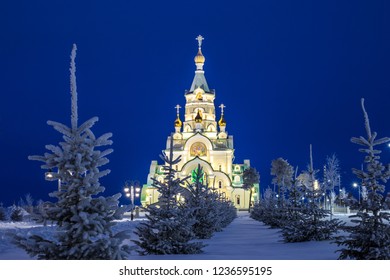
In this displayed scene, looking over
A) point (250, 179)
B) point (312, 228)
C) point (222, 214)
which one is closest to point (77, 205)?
point (312, 228)

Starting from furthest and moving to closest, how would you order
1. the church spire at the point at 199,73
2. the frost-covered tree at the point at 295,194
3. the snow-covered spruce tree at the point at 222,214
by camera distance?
1. the church spire at the point at 199,73
2. the snow-covered spruce tree at the point at 222,214
3. the frost-covered tree at the point at 295,194

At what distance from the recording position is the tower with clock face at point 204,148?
74125mm

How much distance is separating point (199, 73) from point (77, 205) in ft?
277

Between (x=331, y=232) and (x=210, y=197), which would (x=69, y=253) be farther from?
(x=210, y=197)

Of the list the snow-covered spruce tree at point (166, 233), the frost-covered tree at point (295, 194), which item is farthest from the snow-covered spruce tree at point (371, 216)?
the frost-covered tree at point (295, 194)

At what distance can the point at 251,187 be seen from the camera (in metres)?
72.9

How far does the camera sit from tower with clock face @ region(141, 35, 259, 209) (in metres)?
74.1

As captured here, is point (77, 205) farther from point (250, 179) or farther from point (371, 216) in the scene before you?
point (250, 179)

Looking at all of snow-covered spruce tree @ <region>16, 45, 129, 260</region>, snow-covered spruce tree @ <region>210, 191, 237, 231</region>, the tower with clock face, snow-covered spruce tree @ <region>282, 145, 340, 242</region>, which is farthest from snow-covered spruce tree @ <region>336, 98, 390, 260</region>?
the tower with clock face

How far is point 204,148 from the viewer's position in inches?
3118

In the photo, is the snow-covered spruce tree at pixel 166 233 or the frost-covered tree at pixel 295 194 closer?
the snow-covered spruce tree at pixel 166 233

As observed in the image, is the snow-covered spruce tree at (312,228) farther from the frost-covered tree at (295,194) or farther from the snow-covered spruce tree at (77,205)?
the snow-covered spruce tree at (77,205)
